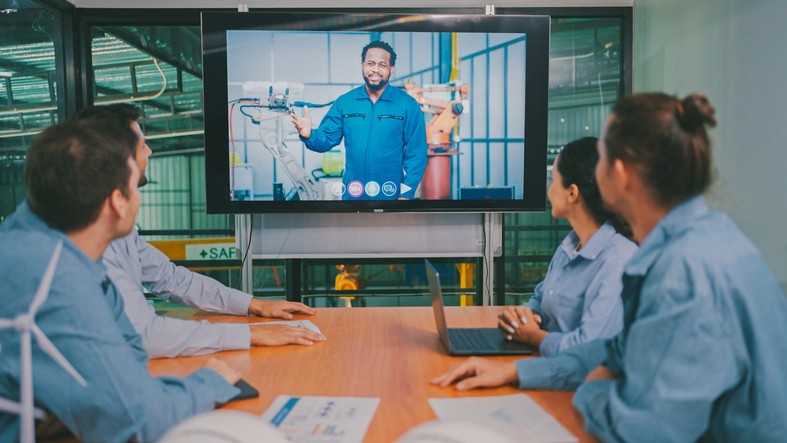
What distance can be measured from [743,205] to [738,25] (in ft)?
2.95

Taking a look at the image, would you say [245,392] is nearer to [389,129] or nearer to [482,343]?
[482,343]

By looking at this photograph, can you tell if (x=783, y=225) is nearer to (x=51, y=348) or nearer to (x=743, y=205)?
(x=743, y=205)

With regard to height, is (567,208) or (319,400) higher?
(567,208)

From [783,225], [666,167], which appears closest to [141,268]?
[666,167]

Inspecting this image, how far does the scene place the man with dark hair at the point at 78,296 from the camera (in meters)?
1.13

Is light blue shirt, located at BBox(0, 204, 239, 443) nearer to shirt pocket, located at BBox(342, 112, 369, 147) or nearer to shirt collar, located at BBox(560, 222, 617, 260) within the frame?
shirt collar, located at BBox(560, 222, 617, 260)

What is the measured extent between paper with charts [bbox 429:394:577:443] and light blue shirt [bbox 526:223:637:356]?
0.36 m

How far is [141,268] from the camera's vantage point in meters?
2.40

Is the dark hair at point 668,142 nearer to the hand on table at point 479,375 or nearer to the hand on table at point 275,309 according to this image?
the hand on table at point 479,375

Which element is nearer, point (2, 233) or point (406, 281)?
point (2, 233)

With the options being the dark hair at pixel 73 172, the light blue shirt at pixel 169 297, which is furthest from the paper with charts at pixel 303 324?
the dark hair at pixel 73 172

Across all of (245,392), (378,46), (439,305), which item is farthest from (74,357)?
(378,46)

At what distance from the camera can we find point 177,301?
2539 millimetres

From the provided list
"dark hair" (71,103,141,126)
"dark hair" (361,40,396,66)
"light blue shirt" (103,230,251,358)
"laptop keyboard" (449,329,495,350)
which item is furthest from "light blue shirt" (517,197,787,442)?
"dark hair" (361,40,396,66)
